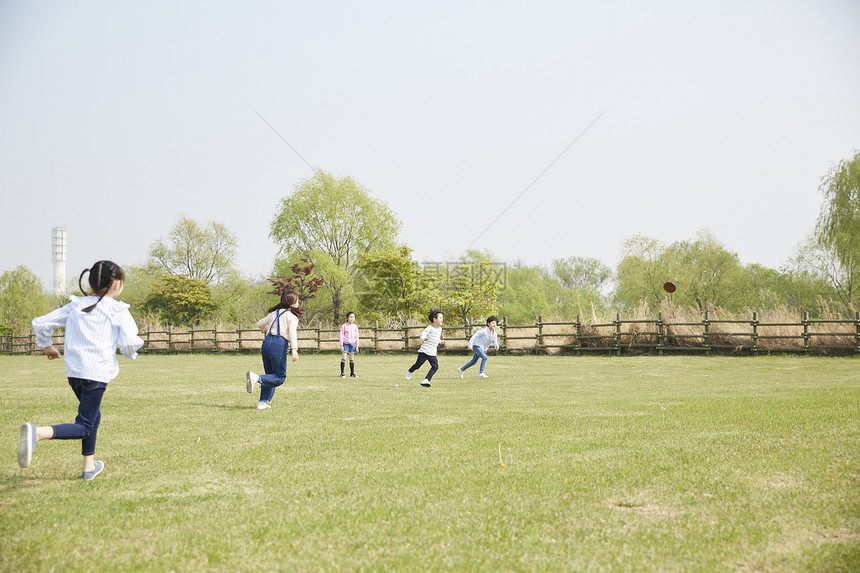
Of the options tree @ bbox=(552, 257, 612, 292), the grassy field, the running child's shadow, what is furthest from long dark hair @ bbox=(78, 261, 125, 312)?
tree @ bbox=(552, 257, 612, 292)

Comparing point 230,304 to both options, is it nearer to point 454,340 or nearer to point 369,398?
point 454,340

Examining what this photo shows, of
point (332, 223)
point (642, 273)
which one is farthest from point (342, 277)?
point (642, 273)

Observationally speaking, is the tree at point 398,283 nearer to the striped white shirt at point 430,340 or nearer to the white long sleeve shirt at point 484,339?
the white long sleeve shirt at point 484,339

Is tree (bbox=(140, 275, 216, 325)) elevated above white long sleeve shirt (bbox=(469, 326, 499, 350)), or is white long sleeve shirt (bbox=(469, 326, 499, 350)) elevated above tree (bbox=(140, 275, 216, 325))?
tree (bbox=(140, 275, 216, 325))

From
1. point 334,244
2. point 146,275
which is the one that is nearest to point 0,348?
point 146,275

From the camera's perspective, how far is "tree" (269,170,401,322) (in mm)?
57312

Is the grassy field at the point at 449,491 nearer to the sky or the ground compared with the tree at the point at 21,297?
nearer to the ground

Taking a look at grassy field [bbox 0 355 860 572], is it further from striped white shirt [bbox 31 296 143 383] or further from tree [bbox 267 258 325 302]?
tree [bbox 267 258 325 302]

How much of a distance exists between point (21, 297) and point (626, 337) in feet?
194

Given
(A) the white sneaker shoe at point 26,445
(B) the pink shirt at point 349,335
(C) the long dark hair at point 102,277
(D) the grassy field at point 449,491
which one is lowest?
(D) the grassy field at point 449,491

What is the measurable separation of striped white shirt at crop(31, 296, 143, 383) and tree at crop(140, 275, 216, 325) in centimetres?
5067

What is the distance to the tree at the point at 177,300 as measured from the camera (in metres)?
52.8

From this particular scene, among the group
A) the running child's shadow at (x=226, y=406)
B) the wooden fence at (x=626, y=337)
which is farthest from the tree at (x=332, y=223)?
the running child's shadow at (x=226, y=406)

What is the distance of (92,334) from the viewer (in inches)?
194
